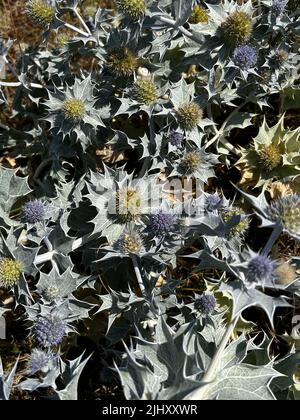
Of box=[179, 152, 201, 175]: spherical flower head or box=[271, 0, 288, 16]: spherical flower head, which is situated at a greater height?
box=[271, 0, 288, 16]: spherical flower head

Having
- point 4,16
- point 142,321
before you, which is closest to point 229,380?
point 142,321

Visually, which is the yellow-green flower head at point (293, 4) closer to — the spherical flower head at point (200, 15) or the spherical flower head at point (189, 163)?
the spherical flower head at point (200, 15)

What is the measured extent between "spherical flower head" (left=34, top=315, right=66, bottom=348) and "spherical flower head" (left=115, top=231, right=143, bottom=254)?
18.7 inches

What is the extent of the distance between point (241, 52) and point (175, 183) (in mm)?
854

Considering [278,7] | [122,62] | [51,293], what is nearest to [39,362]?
[51,293]

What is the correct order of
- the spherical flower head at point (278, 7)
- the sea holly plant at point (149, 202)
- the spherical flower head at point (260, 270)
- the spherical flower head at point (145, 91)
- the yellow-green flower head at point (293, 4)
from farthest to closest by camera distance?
the yellow-green flower head at point (293, 4), the spherical flower head at point (145, 91), the spherical flower head at point (278, 7), the sea holly plant at point (149, 202), the spherical flower head at point (260, 270)

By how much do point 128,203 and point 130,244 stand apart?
22cm

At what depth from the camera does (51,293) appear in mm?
2553

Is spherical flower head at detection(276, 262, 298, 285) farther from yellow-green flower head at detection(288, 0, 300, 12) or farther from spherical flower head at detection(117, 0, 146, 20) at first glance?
yellow-green flower head at detection(288, 0, 300, 12)

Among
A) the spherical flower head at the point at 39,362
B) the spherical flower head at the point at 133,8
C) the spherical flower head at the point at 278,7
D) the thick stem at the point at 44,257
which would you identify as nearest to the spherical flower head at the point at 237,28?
the spherical flower head at the point at 278,7

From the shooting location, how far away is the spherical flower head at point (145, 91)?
283cm

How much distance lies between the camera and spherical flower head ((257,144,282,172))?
2.99 metres

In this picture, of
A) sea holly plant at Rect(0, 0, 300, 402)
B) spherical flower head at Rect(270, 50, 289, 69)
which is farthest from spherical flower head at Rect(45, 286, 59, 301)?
spherical flower head at Rect(270, 50, 289, 69)

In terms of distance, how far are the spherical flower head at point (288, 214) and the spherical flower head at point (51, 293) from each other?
1.19 meters
